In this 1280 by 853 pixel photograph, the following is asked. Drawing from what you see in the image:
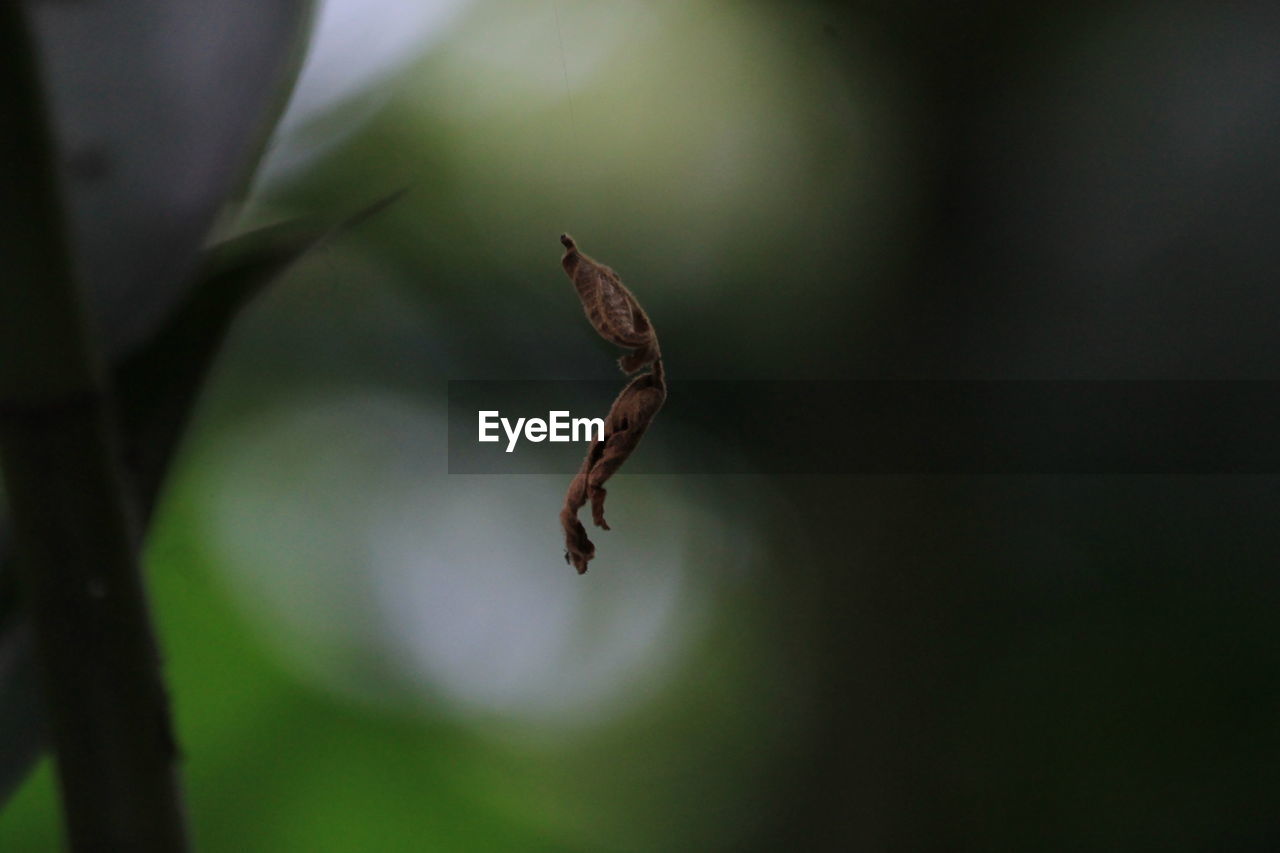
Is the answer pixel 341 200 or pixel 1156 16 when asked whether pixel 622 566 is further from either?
pixel 1156 16

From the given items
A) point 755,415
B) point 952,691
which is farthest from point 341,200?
point 952,691

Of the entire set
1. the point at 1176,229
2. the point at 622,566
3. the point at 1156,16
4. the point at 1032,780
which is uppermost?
the point at 1156,16

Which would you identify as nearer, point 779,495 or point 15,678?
point 15,678

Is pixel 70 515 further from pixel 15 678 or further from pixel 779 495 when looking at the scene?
pixel 779 495
